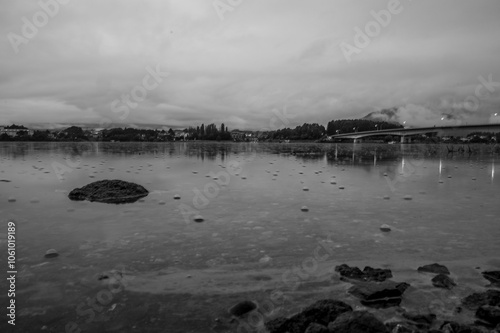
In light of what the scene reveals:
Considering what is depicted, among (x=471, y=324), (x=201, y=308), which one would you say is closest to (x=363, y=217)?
(x=471, y=324)

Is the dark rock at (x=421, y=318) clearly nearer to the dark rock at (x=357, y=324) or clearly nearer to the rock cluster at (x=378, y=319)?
the rock cluster at (x=378, y=319)

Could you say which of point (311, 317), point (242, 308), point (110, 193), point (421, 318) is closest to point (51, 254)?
Answer: point (242, 308)

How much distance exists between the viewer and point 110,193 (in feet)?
36.8

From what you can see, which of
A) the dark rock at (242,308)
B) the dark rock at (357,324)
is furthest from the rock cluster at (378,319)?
the dark rock at (242,308)

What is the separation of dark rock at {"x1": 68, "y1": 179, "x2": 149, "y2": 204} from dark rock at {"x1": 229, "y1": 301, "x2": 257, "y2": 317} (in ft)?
25.1

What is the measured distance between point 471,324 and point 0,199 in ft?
42.8

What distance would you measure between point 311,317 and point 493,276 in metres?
3.35

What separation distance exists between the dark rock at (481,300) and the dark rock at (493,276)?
59 centimetres

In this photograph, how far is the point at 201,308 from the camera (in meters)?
4.17

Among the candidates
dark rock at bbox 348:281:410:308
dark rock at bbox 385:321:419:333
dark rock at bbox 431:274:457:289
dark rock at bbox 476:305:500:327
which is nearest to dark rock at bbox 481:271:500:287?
dark rock at bbox 431:274:457:289

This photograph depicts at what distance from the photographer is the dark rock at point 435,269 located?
5258 mm

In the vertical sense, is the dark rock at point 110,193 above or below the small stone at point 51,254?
above

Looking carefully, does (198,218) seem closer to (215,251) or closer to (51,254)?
(215,251)

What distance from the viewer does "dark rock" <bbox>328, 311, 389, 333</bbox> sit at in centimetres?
347
